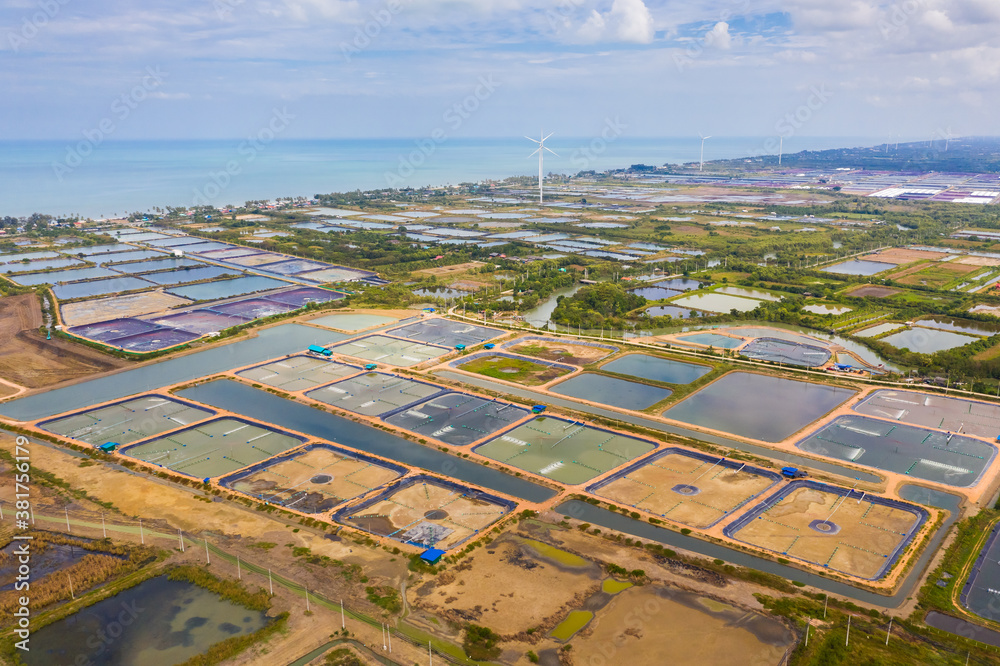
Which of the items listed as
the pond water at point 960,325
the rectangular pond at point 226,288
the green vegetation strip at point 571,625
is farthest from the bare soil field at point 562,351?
the rectangular pond at point 226,288

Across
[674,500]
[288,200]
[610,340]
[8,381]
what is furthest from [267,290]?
[288,200]

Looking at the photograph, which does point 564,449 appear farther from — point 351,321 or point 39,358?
point 39,358

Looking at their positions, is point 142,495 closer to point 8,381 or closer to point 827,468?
point 8,381

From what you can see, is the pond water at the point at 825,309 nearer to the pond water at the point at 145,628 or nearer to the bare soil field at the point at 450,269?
the bare soil field at the point at 450,269

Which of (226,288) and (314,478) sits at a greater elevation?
(226,288)

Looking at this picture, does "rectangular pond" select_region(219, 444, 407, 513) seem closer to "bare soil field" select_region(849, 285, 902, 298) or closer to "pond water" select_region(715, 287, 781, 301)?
"pond water" select_region(715, 287, 781, 301)

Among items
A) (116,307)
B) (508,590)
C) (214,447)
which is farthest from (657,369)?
(116,307)
